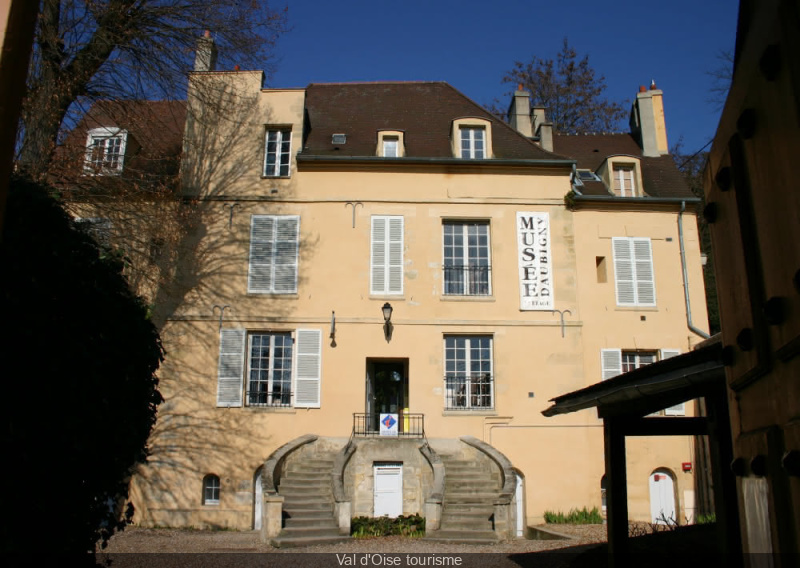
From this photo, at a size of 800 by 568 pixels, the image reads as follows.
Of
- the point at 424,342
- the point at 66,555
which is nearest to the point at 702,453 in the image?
the point at 424,342

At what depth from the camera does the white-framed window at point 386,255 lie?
15602mm

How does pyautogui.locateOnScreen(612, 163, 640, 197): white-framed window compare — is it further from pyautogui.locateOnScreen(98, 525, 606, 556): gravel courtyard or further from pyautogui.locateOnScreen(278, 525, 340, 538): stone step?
pyautogui.locateOnScreen(278, 525, 340, 538): stone step

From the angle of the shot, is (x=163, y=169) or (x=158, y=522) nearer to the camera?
(x=158, y=522)

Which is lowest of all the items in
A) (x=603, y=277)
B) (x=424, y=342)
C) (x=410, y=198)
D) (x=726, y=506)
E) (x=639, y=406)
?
(x=726, y=506)

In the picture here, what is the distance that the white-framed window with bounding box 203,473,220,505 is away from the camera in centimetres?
1445

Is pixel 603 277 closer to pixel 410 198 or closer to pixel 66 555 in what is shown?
pixel 410 198

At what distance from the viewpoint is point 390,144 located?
16672mm

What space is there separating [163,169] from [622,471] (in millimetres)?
12784

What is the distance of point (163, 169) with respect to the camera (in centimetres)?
1549

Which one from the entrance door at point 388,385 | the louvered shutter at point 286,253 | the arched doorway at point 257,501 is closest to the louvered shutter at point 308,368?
the louvered shutter at point 286,253

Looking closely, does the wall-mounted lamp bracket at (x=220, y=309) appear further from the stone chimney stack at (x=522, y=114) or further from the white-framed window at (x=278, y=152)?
the stone chimney stack at (x=522, y=114)

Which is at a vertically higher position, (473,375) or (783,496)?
(473,375)

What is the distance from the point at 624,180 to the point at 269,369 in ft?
32.8

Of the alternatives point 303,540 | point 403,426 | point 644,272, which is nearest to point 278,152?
point 403,426
